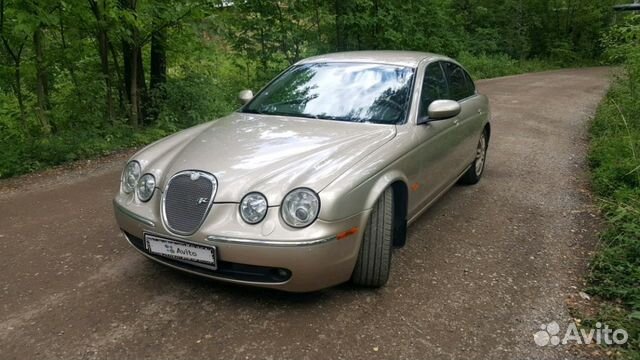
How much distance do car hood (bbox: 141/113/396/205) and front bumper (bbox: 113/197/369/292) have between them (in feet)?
0.63

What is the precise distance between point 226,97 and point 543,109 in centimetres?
680

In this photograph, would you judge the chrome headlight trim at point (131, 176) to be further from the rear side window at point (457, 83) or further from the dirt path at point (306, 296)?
the rear side window at point (457, 83)

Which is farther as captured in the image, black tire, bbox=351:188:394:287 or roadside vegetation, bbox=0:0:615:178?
roadside vegetation, bbox=0:0:615:178

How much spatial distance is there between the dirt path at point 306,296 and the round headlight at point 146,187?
0.63 m

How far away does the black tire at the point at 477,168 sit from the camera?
557 cm

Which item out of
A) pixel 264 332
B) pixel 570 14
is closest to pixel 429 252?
pixel 264 332

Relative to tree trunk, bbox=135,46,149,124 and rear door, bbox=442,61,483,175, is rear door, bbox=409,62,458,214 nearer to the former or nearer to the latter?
rear door, bbox=442,61,483,175

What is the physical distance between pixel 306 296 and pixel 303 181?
82cm

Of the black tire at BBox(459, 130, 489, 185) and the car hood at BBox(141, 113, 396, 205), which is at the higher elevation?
the car hood at BBox(141, 113, 396, 205)

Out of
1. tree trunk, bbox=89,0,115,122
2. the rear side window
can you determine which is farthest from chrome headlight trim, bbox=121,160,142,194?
tree trunk, bbox=89,0,115,122

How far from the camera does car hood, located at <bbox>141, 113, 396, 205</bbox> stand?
2932 mm

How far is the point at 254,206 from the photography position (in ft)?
9.34

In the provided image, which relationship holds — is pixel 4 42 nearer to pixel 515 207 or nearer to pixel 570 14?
pixel 515 207

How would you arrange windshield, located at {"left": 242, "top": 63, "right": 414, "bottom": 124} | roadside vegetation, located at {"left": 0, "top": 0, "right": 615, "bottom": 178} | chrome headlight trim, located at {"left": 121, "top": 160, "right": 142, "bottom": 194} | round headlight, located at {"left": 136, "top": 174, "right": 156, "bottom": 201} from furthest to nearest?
roadside vegetation, located at {"left": 0, "top": 0, "right": 615, "bottom": 178}
windshield, located at {"left": 242, "top": 63, "right": 414, "bottom": 124}
chrome headlight trim, located at {"left": 121, "top": 160, "right": 142, "bottom": 194}
round headlight, located at {"left": 136, "top": 174, "right": 156, "bottom": 201}
